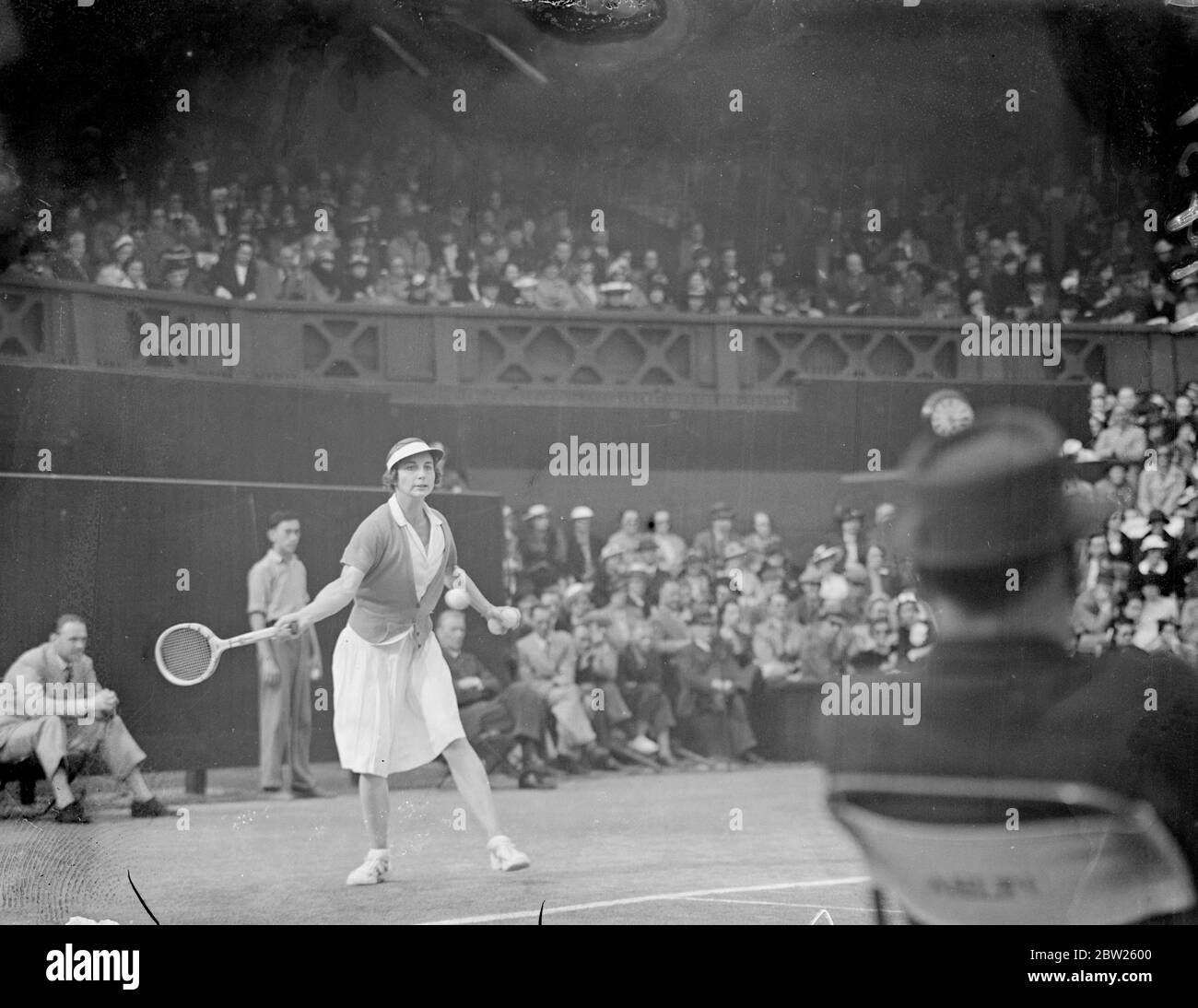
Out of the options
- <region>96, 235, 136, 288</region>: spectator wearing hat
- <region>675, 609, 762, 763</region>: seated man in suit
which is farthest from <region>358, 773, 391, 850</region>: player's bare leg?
<region>96, 235, 136, 288</region>: spectator wearing hat

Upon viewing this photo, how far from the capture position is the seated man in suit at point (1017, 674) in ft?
19.6

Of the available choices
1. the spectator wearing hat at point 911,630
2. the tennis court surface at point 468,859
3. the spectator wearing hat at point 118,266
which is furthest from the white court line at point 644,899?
the spectator wearing hat at point 118,266

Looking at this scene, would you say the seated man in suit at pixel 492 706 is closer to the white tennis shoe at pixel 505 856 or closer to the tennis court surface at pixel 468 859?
the tennis court surface at pixel 468 859

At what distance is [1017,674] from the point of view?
6.00 m

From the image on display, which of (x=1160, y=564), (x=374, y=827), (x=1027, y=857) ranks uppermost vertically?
(x=1160, y=564)

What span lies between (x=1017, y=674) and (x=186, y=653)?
3.25 meters

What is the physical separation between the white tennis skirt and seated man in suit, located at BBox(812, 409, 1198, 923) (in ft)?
4.94

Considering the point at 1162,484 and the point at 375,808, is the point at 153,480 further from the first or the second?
the point at 1162,484

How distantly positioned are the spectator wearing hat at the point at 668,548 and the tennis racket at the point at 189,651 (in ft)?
5.05


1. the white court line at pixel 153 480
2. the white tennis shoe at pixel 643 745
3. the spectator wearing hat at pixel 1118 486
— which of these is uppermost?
the white court line at pixel 153 480

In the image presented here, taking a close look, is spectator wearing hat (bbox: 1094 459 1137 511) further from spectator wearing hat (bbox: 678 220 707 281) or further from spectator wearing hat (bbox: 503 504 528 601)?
spectator wearing hat (bbox: 503 504 528 601)

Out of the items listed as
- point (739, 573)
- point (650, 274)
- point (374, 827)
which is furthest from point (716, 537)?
point (374, 827)
